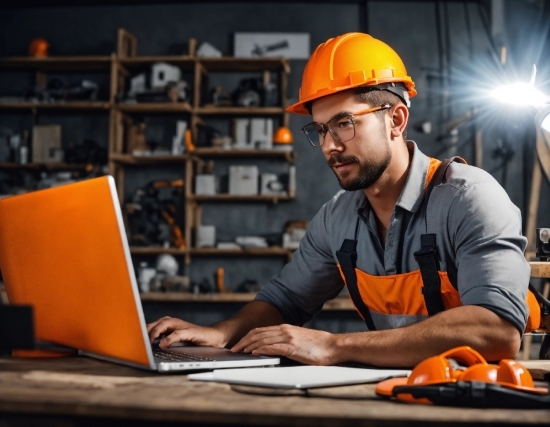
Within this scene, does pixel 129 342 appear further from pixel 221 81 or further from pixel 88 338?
pixel 221 81

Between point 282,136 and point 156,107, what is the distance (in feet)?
3.61

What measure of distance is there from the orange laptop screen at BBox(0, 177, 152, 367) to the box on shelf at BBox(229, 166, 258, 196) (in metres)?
3.90

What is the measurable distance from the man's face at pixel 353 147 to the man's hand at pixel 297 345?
0.57 metres

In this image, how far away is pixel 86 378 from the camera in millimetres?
1062

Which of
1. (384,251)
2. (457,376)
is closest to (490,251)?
(384,251)

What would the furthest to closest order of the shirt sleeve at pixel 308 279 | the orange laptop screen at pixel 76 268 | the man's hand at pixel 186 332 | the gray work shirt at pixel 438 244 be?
1. the shirt sleeve at pixel 308 279
2. the man's hand at pixel 186 332
3. the gray work shirt at pixel 438 244
4. the orange laptop screen at pixel 76 268

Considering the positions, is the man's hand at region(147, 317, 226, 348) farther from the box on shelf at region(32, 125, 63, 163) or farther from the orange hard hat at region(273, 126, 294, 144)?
the box on shelf at region(32, 125, 63, 163)

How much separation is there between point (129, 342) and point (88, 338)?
7.5 inches

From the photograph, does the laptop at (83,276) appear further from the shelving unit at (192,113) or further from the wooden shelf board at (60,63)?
the wooden shelf board at (60,63)

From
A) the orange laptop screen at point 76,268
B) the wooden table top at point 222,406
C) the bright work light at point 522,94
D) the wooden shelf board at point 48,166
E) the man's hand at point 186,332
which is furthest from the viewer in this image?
the wooden shelf board at point 48,166

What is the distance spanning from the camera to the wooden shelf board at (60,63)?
533 centimetres

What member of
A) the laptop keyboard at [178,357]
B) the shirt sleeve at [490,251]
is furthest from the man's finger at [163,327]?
the shirt sleeve at [490,251]

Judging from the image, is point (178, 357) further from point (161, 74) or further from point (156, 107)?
point (161, 74)

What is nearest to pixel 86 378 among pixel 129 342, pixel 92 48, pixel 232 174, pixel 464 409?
pixel 129 342
